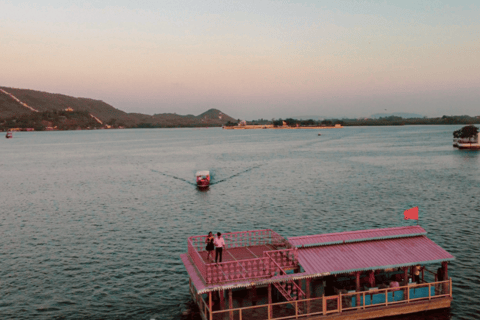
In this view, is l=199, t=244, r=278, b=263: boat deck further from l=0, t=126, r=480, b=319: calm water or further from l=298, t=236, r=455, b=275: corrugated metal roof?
l=0, t=126, r=480, b=319: calm water

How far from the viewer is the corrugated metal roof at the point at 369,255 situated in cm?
2631

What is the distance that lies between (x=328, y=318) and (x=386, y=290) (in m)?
4.20

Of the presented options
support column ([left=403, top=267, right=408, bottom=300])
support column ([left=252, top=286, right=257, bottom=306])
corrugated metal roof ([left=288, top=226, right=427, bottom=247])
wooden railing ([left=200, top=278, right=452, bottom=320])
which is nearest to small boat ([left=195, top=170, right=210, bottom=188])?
corrugated metal roof ([left=288, top=226, right=427, bottom=247])

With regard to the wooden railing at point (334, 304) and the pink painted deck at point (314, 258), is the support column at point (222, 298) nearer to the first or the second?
the wooden railing at point (334, 304)

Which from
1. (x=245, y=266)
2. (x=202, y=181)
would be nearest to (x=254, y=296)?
(x=245, y=266)

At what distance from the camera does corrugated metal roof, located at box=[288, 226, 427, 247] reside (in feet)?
93.9

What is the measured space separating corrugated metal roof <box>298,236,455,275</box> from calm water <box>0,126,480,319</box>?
15.2 feet

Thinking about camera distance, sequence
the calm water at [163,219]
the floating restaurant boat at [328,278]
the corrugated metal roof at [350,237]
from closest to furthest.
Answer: the floating restaurant boat at [328,278]
the corrugated metal roof at [350,237]
the calm water at [163,219]

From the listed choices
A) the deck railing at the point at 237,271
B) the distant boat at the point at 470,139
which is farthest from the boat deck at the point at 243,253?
the distant boat at the point at 470,139

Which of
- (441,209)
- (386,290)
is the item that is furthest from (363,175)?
(386,290)

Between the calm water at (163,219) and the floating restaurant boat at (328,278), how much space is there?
3.43 m

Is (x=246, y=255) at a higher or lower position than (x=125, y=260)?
higher

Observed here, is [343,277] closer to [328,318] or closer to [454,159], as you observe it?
[328,318]

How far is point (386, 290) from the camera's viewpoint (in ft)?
86.8
